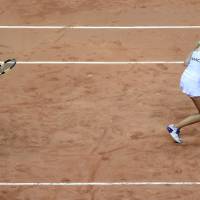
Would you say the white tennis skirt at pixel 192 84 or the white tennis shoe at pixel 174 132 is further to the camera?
the white tennis shoe at pixel 174 132

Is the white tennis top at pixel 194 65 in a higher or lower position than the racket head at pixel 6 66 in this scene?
lower

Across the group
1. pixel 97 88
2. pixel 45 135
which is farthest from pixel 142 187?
pixel 97 88

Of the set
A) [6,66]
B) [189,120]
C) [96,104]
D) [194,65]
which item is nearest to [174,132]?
[189,120]

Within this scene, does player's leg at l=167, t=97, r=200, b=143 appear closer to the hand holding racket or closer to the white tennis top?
the white tennis top

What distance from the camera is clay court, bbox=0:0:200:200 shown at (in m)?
9.62

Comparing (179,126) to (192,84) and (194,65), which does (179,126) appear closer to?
(192,84)

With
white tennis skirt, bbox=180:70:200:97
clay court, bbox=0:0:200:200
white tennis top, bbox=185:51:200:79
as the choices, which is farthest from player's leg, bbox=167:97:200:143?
white tennis top, bbox=185:51:200:79

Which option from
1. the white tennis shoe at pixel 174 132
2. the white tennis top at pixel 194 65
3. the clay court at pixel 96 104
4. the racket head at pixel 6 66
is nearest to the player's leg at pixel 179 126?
the white tennis shoe at pixel 174 132

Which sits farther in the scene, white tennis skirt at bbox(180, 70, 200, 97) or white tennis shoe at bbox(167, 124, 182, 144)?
white tennis shoe at bbox(167, 124, 182, 144)

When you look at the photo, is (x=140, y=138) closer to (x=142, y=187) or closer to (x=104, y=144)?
(x=104, y=144)

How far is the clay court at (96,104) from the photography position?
9.62 metres

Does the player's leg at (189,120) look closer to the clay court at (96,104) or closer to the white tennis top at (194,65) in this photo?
the clay court at (96,104)

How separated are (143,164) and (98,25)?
6.01 m

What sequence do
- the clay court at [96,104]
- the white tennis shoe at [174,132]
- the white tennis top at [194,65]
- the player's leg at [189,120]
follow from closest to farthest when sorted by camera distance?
1. the clay court at [96,104]
2. the white tennis top at [194,65]
3. the player's leg at [189,120]
4. the white tennis shoe at [174,132]
